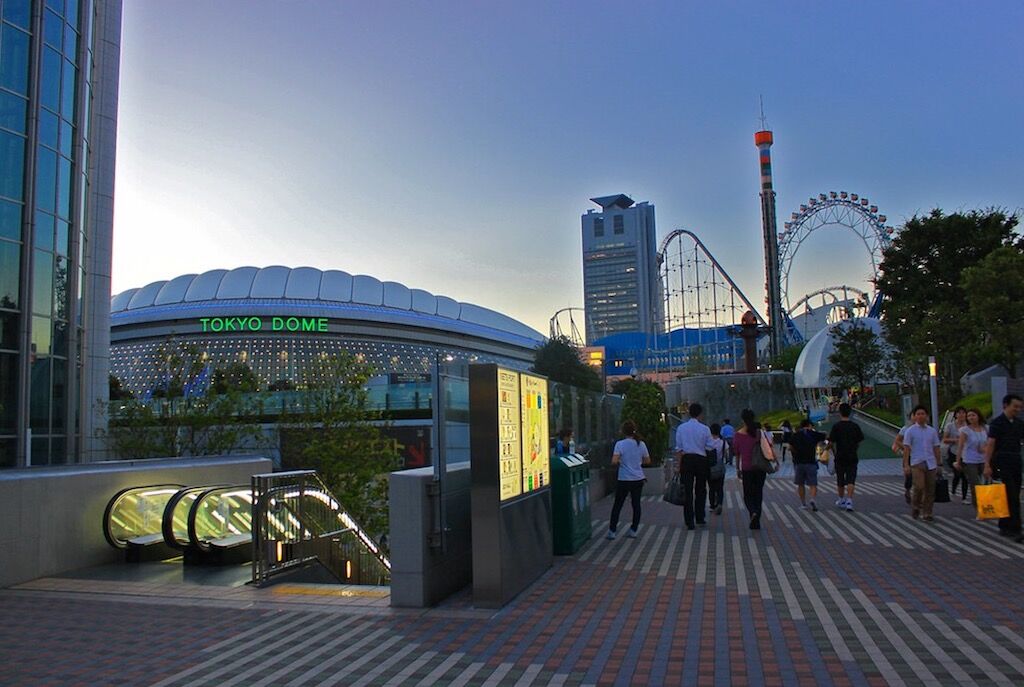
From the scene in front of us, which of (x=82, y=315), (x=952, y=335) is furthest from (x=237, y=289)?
(x=952, y=335)

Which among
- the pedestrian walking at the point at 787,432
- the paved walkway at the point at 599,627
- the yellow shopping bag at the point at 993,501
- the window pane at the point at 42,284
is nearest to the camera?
the paved walkway at the point at 599,627

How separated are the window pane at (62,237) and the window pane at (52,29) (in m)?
4.58

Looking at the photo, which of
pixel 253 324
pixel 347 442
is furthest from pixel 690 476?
pixel 253 324

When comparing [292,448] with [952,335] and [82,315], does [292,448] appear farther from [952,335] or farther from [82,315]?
[952,335]

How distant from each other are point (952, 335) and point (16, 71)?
1216 inches

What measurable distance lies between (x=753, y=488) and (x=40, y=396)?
59.2ft

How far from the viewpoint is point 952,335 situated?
30.8 meters

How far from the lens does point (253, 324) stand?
70000 mm

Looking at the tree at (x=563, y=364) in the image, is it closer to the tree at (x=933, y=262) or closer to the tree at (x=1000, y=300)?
the tree at (x=933, y=262)

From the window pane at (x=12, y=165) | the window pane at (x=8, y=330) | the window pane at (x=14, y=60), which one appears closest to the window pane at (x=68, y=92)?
the window pane at (x=14, y=60)

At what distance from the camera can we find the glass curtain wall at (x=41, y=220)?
66.5 ft

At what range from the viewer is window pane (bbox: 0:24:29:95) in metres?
20.1

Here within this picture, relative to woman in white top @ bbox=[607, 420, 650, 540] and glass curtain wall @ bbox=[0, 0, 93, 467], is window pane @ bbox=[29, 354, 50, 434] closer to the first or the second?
glass curtain wall @ bbox=[0, 0, 93, 467]

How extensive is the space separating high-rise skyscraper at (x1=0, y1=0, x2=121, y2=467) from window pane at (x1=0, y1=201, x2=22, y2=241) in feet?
0.08
